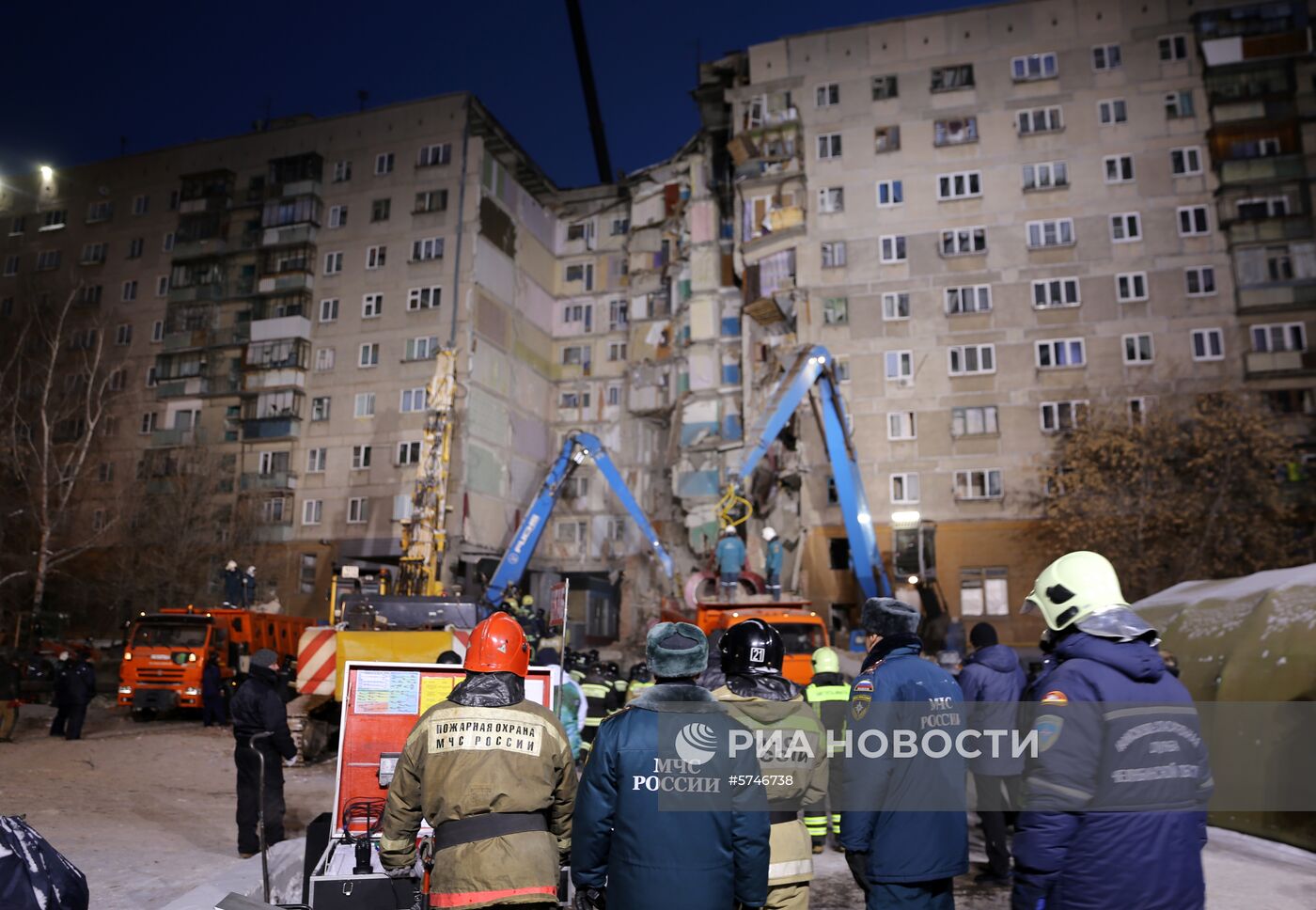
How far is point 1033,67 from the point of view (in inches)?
1473

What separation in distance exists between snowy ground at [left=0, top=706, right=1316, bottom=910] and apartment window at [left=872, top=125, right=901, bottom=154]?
3264 cm

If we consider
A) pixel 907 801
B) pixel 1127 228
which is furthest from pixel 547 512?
pixel 1127 228

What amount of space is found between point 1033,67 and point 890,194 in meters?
7.67

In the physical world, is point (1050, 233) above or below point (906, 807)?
above

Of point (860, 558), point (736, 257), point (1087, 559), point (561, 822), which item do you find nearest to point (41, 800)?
point (561, 822)

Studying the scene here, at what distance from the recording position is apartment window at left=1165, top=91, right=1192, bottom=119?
118 ft

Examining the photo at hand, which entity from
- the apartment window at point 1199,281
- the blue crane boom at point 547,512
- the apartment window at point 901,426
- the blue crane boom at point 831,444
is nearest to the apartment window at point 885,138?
the apartment window at point 901,426

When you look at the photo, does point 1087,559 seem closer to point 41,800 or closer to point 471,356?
point 41,800

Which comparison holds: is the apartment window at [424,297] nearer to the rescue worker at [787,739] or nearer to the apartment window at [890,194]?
the apartment window at [890,194]

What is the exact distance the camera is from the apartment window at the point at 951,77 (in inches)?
1496

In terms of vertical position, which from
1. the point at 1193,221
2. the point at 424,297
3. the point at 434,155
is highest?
the point at 434,155

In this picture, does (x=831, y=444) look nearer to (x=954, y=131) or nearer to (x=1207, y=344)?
(x=1207, y=344)

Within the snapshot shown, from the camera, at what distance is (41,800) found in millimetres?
11875

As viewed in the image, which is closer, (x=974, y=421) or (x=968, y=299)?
(x=974, y=421)
